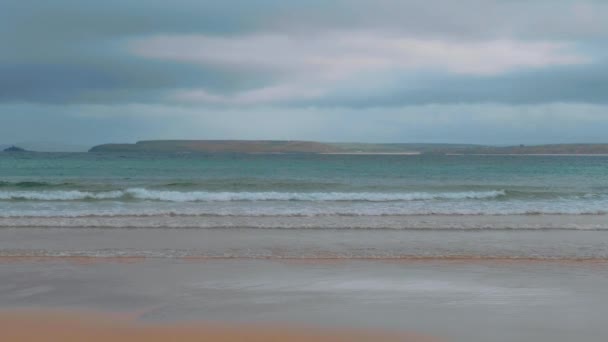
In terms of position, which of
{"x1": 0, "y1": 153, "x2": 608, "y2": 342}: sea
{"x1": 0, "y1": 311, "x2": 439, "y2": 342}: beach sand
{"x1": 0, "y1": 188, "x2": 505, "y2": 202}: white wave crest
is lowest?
{"x1": 0, "y1": 311, "x2": 439, "y2": 342}: beach sand

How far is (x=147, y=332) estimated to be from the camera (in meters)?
6.23

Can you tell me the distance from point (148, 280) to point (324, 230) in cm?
Result: 619

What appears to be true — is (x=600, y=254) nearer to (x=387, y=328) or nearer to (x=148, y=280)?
(x=387, y=328)

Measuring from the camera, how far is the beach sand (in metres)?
6.04

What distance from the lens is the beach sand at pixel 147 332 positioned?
604 cm

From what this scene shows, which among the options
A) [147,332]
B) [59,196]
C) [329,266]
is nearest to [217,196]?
[59,196]

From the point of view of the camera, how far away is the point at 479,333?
610 cm

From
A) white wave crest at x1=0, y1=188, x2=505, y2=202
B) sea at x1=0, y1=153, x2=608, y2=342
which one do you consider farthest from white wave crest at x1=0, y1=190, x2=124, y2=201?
sea at x1=0, y1=153, x2=608, y2=342

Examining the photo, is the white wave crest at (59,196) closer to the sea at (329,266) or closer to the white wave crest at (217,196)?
the white wave crest at (217,196)

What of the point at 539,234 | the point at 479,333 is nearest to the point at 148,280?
the point at 479,333

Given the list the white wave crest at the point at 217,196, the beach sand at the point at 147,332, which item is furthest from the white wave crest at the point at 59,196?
the beach sand at the point at 147,332

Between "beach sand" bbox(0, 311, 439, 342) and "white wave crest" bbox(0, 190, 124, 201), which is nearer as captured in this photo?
"beach sand" bbox(0, 311, 439, 342)

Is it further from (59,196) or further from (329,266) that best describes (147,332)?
(59,196)

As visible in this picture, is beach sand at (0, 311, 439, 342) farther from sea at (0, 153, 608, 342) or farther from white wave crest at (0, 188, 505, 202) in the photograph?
white wave crest at (0, 188, 505, 202)
